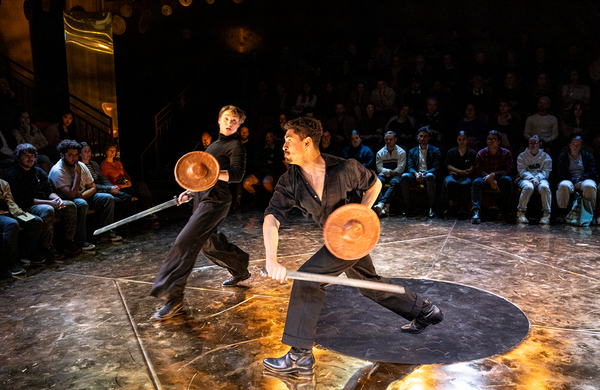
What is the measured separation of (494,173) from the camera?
28.8 feet

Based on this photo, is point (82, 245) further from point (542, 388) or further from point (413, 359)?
point (542, 388)

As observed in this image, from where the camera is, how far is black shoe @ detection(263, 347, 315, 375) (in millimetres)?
3369

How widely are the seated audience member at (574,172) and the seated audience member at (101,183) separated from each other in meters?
7.01

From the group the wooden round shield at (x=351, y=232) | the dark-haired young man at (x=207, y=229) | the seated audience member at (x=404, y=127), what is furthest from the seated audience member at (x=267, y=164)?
the wooden round shield at (x=351, y=232)

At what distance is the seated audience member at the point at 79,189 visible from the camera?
272 inches

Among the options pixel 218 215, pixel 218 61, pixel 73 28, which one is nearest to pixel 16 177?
pixel 218 215

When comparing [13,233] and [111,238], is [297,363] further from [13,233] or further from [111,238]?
[111,238]

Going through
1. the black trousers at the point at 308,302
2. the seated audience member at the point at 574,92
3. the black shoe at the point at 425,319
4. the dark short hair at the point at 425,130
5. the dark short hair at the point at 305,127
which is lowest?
the black shoe at the point at 425,319

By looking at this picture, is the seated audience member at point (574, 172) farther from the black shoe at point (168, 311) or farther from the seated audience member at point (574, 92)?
the black shoe at point (168, 311)

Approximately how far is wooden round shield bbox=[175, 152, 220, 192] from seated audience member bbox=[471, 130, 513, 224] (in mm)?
5615

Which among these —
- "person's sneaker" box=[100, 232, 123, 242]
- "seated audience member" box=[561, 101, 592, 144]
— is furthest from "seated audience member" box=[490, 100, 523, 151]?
"person's sneaker" box=[100, 232, 123, 242]

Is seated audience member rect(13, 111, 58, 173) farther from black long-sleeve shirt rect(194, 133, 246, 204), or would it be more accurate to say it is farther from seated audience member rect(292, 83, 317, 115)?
seated audience member rect(292, 83, 317, 115)

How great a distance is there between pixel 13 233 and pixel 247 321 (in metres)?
3.26

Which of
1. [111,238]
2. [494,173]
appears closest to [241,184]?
[111,238]
